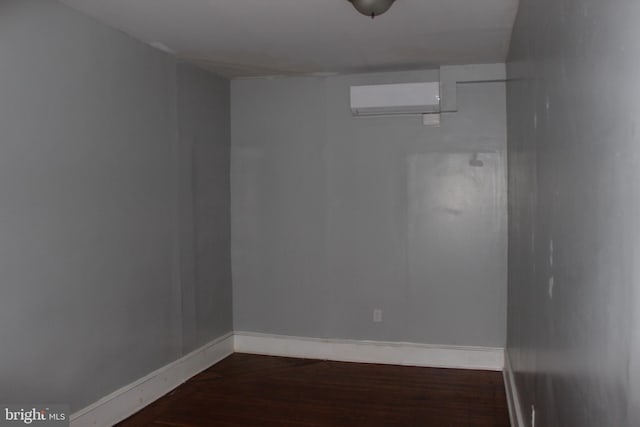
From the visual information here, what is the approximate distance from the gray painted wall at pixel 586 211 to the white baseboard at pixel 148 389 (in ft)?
7.95

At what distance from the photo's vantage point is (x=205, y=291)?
14.8 feet

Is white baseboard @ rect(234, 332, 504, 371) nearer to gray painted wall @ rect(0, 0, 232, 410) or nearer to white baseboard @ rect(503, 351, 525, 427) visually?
white baseboard @ rect(503, 351, 525, 427)

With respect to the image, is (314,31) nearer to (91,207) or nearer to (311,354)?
(91,207)

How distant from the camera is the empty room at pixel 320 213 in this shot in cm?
129

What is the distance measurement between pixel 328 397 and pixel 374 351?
3.03ft

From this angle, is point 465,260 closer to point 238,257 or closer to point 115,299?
point 238,257

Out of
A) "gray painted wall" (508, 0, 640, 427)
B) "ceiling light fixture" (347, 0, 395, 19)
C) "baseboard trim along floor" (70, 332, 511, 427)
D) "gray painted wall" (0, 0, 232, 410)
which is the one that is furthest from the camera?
"baseboard trim along floor" (70, 332, 511, 427)

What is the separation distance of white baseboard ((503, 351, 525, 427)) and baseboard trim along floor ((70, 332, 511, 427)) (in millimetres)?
360

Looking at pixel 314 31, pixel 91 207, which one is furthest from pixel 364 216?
pixel 91 207

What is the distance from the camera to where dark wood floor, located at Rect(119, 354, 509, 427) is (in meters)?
3.46

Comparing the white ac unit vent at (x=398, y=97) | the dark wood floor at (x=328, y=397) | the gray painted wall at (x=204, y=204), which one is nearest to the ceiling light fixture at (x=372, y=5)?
the white ac unit vent at (x=398, y=97)

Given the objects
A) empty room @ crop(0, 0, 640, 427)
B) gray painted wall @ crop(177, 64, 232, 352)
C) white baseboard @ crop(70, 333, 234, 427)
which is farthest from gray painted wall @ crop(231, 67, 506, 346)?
white baseboard @ crop(70, 333, 234, 427)

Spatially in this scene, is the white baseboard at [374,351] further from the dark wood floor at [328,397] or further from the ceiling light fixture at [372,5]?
the ceiling light fixture at [372,5]

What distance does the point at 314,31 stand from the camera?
3.49 meters
